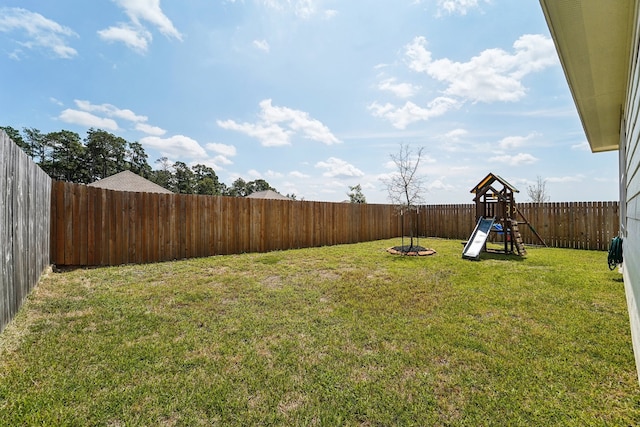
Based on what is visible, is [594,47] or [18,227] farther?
[18,227]

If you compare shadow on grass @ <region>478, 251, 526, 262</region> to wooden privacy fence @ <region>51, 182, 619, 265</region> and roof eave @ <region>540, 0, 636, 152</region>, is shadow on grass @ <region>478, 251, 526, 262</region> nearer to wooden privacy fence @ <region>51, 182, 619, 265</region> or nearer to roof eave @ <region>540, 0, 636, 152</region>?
wooden privacy fence @ <region>51, 182, 619, 265</region>

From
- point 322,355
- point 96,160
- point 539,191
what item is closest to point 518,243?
point 322,355

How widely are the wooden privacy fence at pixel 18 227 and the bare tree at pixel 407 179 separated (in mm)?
8305

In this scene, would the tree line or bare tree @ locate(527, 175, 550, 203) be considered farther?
the tree line

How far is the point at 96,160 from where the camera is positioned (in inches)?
1372

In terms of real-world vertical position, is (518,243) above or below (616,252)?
below

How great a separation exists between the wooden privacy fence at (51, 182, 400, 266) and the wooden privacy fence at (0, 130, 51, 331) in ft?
3.58

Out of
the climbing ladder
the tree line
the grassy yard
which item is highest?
the tree line

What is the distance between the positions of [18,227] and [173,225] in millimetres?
3610

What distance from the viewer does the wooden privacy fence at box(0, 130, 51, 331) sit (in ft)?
8.10

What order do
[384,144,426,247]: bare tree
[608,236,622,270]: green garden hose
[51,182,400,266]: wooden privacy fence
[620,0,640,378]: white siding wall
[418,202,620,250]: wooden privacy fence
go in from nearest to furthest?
[620,0,640,378]: white siding wall → [608,236,622,270]: green garden hose → [51,182,400,266]: wooden privacy fence → [418,202,620,250]: wooden privacy fence → [384,144,426,247]: bare tree

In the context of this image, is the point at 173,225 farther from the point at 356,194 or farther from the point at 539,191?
the point at 539,191

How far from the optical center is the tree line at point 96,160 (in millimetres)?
32094

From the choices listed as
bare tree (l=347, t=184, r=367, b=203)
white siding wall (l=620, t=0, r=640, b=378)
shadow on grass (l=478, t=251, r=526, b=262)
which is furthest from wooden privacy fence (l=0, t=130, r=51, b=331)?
bare tree (l=347, t=184, r=367, b=203)
